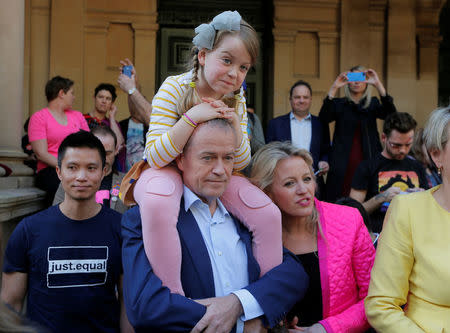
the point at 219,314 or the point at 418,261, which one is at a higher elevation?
the point at 418,261

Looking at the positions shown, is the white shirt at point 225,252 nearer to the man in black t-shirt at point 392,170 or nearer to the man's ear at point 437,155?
the man's ear at point 437,155

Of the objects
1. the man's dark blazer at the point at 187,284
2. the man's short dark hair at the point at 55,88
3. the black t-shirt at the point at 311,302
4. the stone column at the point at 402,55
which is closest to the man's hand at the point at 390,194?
the black t-shirt at the point at 311,302

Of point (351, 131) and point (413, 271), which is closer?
point (413, 271)

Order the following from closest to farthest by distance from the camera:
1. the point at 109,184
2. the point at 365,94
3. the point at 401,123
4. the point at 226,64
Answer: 1. the point at 226,64
2. the point at 109,184
3. the point at 401,123
4. the point at 365,94

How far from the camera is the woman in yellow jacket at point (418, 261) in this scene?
2189 millimetres

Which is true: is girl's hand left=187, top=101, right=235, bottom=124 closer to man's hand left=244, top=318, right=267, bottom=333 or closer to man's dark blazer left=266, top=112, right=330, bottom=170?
man's hand left=244, top=318, right=267, bottom=333

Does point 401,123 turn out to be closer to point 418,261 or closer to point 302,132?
point 302,132

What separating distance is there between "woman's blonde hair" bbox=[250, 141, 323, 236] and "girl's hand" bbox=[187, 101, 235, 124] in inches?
22.4

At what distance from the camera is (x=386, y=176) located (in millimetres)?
4559

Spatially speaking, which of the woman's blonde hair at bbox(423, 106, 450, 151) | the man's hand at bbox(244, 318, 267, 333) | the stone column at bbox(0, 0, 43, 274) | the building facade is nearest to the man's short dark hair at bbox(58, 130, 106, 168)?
the man's hand at bbox(244, 318, 267, 333)

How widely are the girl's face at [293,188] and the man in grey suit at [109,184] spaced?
146cm

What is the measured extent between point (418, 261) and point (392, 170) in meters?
2.43

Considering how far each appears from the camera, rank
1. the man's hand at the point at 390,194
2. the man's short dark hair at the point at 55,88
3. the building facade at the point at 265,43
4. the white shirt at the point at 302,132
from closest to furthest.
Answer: the man's hand at the point at 390,194
the man's short dark hair at the point at 55,88
the white shirt at the point at 302,132
the building facade at the point at 265,43

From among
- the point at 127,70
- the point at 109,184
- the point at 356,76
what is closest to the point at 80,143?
the point at 109,184
